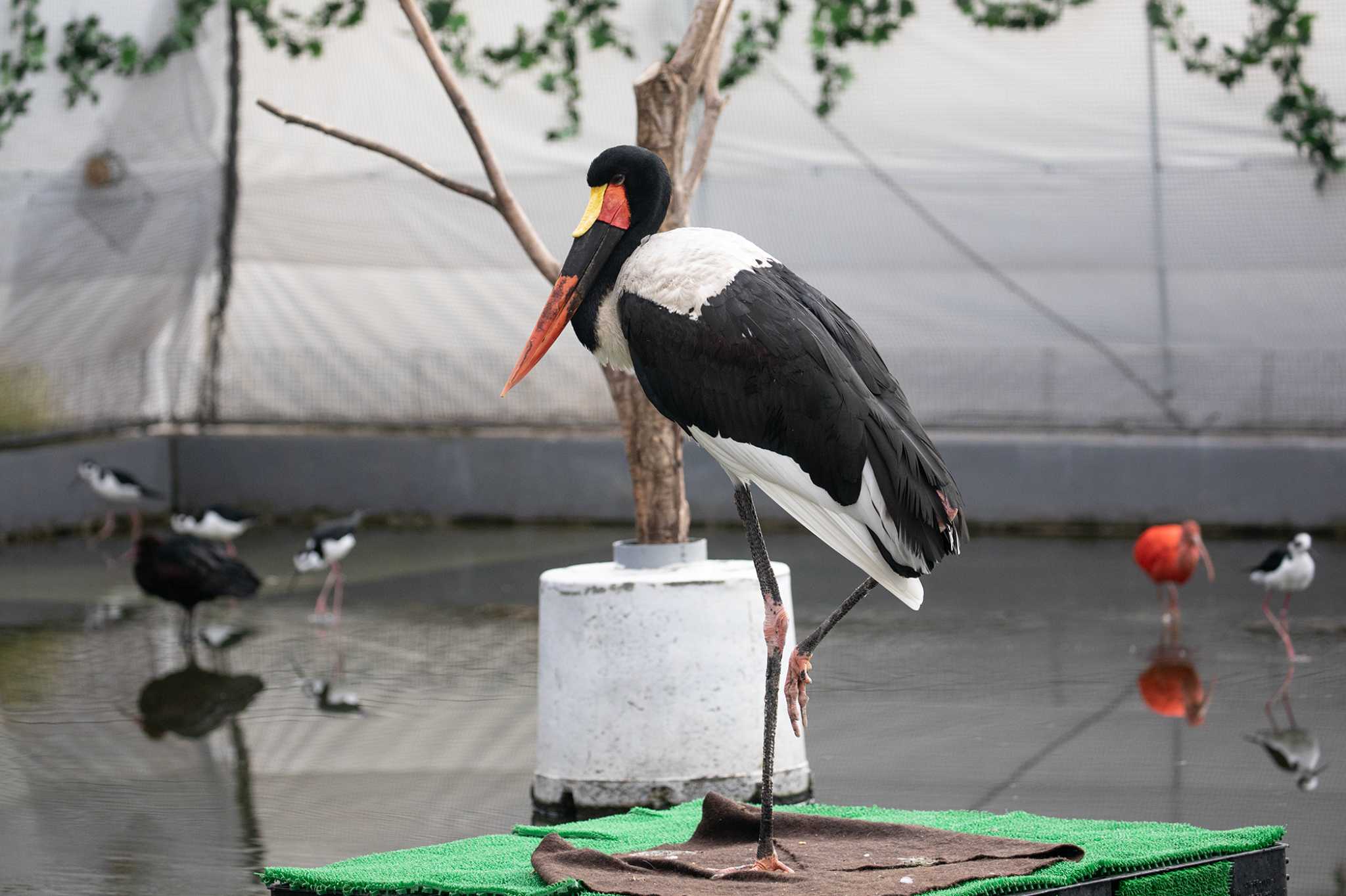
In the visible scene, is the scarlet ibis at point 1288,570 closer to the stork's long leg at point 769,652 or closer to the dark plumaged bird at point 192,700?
the dark plumaged bird at point 192,700

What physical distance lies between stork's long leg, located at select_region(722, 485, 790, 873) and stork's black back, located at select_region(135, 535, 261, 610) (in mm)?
5270

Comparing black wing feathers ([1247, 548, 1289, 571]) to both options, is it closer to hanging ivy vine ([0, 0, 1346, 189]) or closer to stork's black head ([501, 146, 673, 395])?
hanging ivy vine ([0, 0, 1346, 189])

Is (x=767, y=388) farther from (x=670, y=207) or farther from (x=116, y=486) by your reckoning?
(x=116, y=486)

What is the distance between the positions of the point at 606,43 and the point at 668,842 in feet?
31.3

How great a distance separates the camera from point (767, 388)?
3918mm

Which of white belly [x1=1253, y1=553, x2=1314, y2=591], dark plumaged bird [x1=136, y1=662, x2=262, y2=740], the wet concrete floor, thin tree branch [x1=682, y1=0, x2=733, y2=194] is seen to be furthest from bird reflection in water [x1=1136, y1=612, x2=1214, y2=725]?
dark plumaged bird [x1=136, y1=662, x2=262, y2=740]

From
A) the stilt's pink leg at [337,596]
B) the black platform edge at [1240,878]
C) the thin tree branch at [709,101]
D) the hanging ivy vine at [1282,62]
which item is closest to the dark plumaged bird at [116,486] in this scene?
the stilt's pink leg at [337,596]

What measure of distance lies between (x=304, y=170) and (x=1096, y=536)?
21.9 feet

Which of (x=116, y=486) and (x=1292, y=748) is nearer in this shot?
(x=1292, y=748)

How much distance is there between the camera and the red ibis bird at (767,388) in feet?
12.8

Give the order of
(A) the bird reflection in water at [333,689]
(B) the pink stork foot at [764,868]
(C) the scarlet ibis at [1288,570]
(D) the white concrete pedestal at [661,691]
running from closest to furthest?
1. (B) the pink stork foot at [764,868]
2. (D) the white concrete pedestal at [661,691]
3. (A) the bird reflection in water at [333,689]
4. (C) the scarlet ibis at [1288,570]

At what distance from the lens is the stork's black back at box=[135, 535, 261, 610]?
8.71 m

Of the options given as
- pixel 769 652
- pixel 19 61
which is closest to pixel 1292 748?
pixel 769 652

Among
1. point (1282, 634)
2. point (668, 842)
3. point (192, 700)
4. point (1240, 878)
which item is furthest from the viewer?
point (1282, 634)
